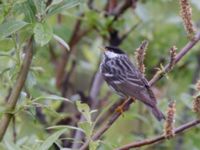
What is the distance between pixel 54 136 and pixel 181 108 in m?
2.62

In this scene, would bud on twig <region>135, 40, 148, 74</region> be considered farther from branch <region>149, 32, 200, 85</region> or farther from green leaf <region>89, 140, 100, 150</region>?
green leaf <region>89, 140, 100, 150</region>

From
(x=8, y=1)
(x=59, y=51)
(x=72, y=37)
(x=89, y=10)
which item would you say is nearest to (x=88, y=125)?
(x=8, y=1)

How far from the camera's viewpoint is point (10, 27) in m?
2.16

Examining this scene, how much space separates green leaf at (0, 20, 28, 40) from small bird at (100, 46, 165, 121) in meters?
0.85

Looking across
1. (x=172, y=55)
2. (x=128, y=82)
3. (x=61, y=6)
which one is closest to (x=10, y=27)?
(x=61, y=6)

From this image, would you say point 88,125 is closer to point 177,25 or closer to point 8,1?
point 8,1

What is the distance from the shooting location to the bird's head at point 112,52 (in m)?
3.65

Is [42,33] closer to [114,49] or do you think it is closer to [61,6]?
[61,6]

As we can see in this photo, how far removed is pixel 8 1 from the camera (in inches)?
88.4

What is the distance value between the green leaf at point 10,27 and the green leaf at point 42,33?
5 cm

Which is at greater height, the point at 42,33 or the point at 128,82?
the point at 42,33

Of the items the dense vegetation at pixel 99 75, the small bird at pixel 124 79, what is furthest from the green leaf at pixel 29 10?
the small bird at pixel 124 79

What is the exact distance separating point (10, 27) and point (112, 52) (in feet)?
5.17

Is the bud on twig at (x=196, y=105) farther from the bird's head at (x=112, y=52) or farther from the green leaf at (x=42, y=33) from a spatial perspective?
the bird's head at (x=112, y=52)
